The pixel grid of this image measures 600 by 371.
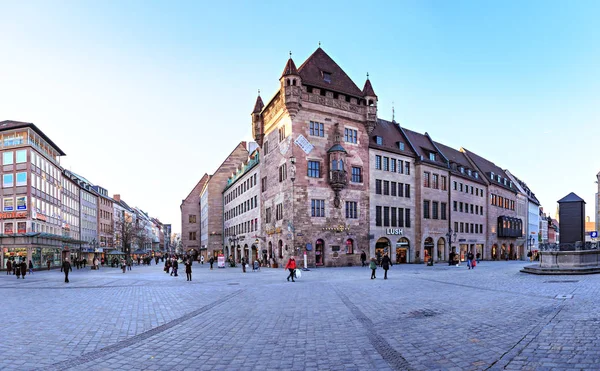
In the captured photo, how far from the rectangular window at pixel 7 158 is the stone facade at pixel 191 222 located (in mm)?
50099

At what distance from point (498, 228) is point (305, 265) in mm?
45272

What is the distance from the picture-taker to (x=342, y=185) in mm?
47062

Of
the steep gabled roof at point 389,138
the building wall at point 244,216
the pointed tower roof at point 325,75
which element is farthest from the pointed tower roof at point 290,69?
the building wall at point 244,216

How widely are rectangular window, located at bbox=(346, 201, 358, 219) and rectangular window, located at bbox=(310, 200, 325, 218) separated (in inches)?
128

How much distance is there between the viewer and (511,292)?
16.9 m

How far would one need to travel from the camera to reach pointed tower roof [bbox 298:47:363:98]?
157 ft

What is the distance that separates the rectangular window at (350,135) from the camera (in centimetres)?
4922

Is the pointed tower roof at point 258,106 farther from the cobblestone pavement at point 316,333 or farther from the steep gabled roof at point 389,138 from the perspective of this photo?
the cobblestone pavement at point 316,333

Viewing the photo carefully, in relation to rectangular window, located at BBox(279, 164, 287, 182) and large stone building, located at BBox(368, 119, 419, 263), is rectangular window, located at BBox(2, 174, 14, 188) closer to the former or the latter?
rectangular window, located at BBox(279, 164, 287, 182)

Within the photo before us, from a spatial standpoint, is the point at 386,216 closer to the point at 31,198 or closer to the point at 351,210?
the point at 351,210

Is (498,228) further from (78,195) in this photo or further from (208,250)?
(78,195)

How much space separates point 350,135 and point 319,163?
523 centimetres

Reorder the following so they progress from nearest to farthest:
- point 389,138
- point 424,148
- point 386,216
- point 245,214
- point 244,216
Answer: point 386,216
point 389,138
point 424,148
point 245,214
point 244,216

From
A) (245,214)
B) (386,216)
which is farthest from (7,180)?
(386,216)
